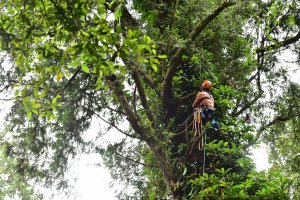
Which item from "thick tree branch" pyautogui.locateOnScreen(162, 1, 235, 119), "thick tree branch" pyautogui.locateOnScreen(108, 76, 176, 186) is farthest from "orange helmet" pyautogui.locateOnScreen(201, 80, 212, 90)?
"thick tree branch" pyautogui.locateOnScreen(108, 76, 176, 186)

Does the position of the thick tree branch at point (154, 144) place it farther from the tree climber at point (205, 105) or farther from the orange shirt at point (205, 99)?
the orange shirt at point (205, 99)

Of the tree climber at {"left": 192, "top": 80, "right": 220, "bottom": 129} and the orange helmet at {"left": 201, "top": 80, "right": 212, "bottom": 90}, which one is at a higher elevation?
the orange helmet at {"left": 201, "top": 80, "right": 212, "bottom": 90}

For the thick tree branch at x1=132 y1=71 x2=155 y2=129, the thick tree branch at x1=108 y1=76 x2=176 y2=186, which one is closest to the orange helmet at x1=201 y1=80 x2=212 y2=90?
the thick tree branch at x1=132 y1=71 x2=155 y2=129

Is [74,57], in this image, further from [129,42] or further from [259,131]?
[259,131]

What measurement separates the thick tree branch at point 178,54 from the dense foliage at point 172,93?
0.06ft

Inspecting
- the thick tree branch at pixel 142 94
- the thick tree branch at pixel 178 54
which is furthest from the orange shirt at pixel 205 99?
the thick tree branch at pixel 142 94

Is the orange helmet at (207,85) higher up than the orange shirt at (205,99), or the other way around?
the orange helmet at (207,85)

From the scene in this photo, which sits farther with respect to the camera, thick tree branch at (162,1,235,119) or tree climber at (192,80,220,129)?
tree climber at (192,80,220,129)

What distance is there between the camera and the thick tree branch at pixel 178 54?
5262 mm

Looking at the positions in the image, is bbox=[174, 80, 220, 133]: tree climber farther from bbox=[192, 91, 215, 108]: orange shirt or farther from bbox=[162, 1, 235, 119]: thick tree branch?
bbox=[162, 1, 235, 119]: thick tree branch

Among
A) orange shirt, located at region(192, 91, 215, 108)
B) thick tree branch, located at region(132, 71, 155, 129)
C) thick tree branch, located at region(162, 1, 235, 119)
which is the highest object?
thick tree branch, located at region(162, 1, 235, 119)

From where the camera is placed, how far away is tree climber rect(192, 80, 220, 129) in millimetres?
5789

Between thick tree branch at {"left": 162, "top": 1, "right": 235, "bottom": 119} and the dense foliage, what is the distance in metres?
0.02

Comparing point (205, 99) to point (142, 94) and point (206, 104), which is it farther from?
point (142, 94)
